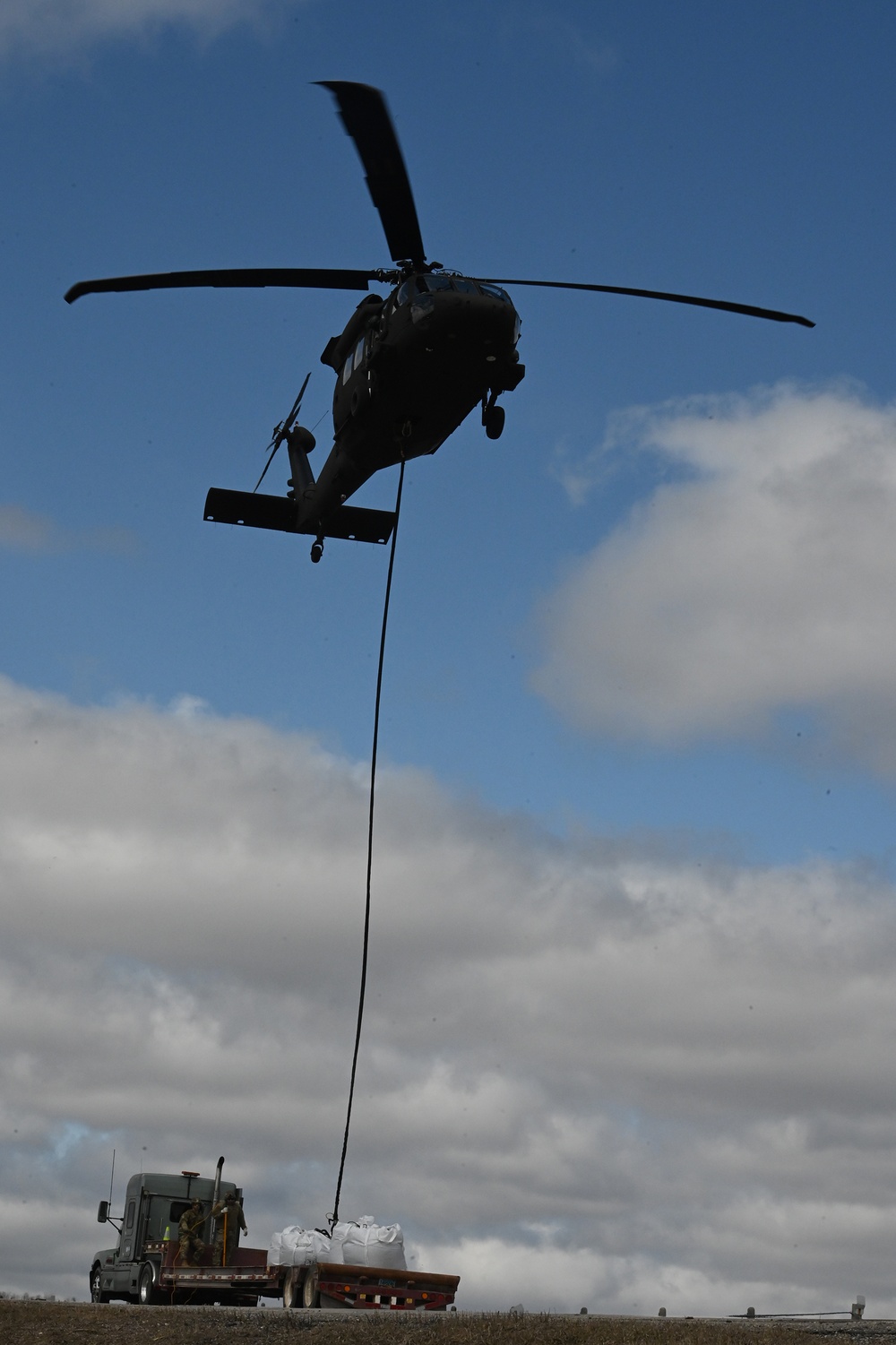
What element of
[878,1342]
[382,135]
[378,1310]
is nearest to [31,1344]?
[378,1310]

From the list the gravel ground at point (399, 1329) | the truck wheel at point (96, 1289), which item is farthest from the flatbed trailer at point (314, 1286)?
the truck wheel at point (96, 1289)

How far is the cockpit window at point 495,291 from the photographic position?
16234mm

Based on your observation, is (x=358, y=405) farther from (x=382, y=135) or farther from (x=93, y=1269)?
(x=93, y=1269)

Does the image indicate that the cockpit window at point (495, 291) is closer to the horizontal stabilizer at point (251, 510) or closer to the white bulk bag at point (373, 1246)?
the horizontal stabilizer at point (251, 510)

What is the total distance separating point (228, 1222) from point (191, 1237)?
3.42 ft

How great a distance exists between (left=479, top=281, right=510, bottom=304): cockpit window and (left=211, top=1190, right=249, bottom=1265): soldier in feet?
50.2

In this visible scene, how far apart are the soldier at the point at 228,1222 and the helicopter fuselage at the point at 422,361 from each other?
12.9 m

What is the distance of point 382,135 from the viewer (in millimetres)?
14289

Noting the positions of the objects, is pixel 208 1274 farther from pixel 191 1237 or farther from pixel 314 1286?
pixel 314 1286

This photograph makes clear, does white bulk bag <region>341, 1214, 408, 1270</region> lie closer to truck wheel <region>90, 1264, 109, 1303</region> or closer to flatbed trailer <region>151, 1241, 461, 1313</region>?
flatbed trailer <region>151, 1241, 461, 1313</region>

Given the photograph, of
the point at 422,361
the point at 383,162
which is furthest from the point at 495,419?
the point at 383,162

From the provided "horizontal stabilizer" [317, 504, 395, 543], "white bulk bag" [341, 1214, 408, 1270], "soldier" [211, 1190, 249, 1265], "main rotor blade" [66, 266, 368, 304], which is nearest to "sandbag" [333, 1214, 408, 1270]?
"white bulk bag" [341, 1214, 408, 1270]

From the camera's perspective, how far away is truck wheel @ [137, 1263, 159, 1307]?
904 inches

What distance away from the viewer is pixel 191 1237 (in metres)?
23.2
